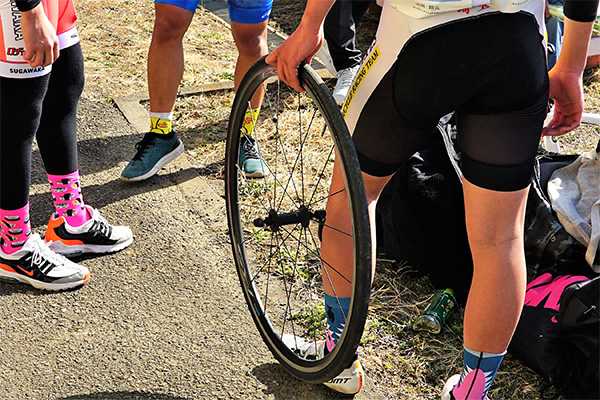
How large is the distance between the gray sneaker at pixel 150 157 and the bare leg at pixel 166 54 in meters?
0.16

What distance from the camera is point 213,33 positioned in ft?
16.6

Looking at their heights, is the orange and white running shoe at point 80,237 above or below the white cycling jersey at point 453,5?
below

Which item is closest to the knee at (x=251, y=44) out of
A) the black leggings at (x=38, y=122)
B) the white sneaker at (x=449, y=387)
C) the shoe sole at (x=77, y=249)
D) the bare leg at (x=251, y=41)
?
the bare leg at (x=251, y=41)

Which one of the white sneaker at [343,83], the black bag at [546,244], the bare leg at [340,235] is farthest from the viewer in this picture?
the white sneaker at [343,83]

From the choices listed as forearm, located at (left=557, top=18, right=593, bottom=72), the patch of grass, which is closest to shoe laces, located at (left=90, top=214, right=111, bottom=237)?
the patch of grass

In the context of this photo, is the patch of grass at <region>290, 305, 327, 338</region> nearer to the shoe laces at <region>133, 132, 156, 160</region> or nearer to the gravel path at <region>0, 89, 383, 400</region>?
the gravel path at <region>0, 89, 383, 400</region>

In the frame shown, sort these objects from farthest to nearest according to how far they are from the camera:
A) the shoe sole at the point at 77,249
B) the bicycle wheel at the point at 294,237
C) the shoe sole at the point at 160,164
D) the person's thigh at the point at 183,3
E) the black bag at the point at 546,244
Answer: the shoe sole at the point at 160,164, the person's thigh at the point at 183,3, the shoe sole at the point at 77,249, the black bag at the point at 546,244, the bicycle wheel at the point at 294,237

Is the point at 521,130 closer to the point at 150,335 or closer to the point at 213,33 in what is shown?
the point at 150,335

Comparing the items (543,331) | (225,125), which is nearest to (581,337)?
(543,331)

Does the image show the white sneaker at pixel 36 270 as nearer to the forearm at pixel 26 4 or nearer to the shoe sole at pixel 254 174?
the forearm at pixel 26 4

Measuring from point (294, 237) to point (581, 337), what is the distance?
980mm

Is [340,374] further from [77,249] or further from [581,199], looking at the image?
[77,249]

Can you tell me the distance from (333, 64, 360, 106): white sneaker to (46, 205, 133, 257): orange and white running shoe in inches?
68.1

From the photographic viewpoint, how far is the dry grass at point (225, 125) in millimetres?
2158
